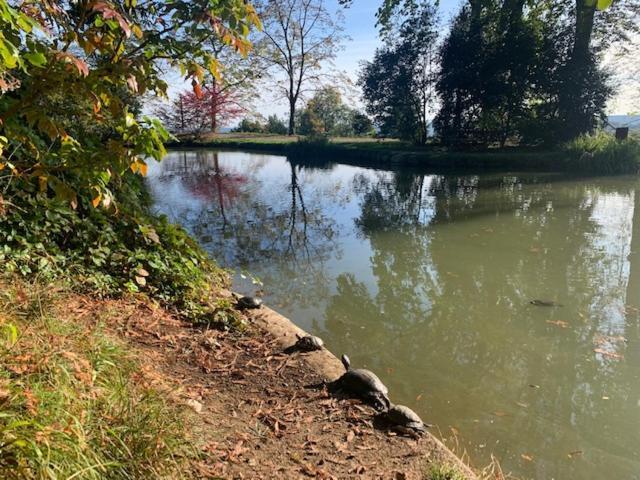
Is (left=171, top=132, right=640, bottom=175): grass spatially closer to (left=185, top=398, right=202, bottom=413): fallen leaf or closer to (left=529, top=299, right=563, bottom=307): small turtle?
(left=529, top=299, right=563, bottom=307): small turtle

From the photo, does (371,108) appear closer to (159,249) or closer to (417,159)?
(417,159)

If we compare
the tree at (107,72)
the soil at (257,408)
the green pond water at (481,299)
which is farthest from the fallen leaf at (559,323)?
the tree at (107,72)

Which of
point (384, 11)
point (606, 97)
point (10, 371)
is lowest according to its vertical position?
point (10, 371)

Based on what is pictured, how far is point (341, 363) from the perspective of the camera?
3.02 metres

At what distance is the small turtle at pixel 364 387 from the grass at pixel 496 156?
44.8 feet

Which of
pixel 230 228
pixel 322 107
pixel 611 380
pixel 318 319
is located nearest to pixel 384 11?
pixel 230 228

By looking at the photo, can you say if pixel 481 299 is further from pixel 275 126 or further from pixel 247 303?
pixel 275 126

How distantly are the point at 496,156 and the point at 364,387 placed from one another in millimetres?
14591

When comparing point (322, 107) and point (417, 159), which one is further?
point (322, 107)

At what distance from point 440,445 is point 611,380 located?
1.77 meters

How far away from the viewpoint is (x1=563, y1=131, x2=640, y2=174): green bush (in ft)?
43.0

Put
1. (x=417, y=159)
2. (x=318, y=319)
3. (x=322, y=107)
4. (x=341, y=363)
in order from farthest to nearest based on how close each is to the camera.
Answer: (x=322, y=107) < (x=417, y=159) < (x=318, y=319) < (x=341, y=363)

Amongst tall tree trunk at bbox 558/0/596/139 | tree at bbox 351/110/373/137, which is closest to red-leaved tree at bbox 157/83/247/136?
tree at bbox 351/110/373/137

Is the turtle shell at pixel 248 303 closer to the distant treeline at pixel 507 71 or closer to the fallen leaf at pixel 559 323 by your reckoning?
the fallen leaf at pixel 559 323
